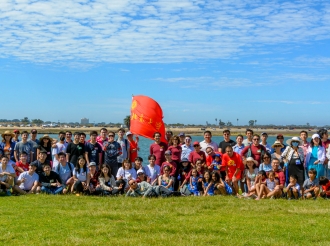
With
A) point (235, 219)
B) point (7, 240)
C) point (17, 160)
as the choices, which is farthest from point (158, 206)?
point (17, 160)

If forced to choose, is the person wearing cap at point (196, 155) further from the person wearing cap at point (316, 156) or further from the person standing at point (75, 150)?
the person standing at point (75, 150)

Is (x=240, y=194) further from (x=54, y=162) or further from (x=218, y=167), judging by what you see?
(x=54, y=162)

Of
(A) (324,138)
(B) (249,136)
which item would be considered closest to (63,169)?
(B) (249,136)

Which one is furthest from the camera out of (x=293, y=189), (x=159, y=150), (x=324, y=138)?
(x=159, y=150)

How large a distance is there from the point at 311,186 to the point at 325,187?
32 cm

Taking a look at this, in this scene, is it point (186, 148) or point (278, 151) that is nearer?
point (278, 151)

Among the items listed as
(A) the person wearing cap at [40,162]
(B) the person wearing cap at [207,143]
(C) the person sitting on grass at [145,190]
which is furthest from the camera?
(B) the person wearing cap at [207,143]

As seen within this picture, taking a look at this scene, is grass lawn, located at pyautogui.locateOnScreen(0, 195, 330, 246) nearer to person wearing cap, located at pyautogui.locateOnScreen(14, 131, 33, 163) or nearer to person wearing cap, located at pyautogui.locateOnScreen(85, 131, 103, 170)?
person wearing cap, located at pyautogui.locateOnScreen(85, 131, 103, 170)

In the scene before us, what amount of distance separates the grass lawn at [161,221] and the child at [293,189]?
24.2 inches

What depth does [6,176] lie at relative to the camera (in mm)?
10594

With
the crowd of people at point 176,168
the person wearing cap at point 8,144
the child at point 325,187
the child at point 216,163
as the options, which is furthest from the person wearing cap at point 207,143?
the person wearing cap at point 8,144

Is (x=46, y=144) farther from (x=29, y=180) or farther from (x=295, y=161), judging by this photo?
(x=295, y=161)

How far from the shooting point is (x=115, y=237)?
6414mm

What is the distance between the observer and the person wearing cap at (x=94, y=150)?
1126cm
